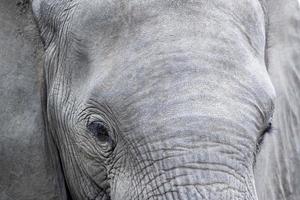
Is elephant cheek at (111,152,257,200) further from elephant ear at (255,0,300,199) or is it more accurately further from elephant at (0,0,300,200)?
elephant ear at (255,0,300,199)

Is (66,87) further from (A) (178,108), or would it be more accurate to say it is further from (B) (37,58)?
(A) (178,108)

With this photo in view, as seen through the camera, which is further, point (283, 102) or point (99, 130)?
point (283, 102)

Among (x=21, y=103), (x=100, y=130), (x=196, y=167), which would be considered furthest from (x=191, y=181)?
(x=21, y=103)

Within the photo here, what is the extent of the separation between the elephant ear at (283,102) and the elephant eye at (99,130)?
42 centimetres

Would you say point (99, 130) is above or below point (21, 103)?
below

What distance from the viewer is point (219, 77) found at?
2.90 m

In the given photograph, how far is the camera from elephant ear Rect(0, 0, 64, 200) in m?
3.27

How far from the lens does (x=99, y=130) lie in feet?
10.1

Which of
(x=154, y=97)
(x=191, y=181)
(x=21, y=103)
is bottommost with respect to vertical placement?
(x=191, y=181)

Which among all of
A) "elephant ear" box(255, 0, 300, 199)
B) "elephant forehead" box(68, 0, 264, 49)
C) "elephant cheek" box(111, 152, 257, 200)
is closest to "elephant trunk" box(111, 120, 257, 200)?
"elephant cheek" box(111, 152, 257, 200)

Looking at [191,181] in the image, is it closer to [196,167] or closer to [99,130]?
[196,167]


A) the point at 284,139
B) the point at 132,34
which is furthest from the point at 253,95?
the point at 284,139

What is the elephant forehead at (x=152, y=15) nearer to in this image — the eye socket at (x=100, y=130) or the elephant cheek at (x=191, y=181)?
the eye socket at (x=100, y=130)

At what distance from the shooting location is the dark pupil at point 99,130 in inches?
121
